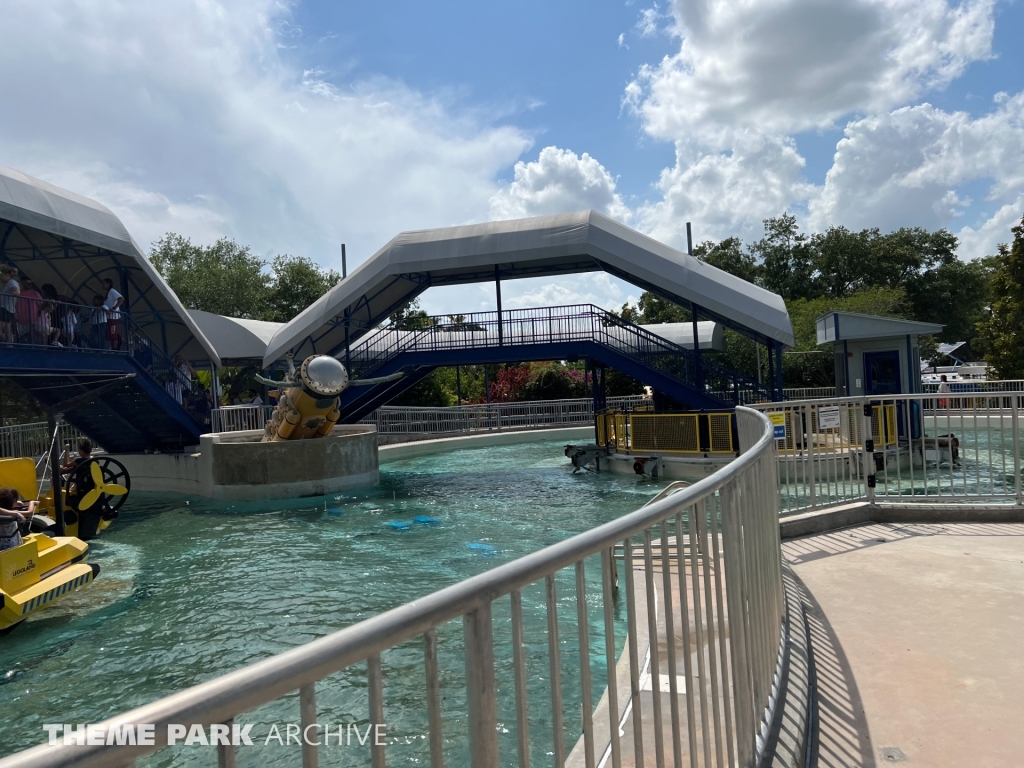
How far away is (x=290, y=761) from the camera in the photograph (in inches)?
183

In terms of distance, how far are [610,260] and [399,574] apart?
12137 mm

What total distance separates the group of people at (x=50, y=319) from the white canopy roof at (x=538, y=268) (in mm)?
6629

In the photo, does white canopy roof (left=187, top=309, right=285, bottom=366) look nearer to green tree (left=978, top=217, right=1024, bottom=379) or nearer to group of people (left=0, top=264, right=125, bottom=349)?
group of people (left=0, top=264, right=125, bottom=349)

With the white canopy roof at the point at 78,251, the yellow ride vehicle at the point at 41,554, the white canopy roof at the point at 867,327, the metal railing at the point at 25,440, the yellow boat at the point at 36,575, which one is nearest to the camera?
the yellow boat at the point at 36,575

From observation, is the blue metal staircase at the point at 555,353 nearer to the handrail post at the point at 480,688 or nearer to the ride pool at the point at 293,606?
the ride pool at the point at 293,606

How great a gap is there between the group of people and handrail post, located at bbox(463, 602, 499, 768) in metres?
14.1

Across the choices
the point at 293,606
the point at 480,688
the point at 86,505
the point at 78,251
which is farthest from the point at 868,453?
the point at 78,251

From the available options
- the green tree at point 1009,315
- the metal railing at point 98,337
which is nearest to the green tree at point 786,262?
the green tree at point 1009,315

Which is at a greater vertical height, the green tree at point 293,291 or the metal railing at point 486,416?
the green tree at point 293,291

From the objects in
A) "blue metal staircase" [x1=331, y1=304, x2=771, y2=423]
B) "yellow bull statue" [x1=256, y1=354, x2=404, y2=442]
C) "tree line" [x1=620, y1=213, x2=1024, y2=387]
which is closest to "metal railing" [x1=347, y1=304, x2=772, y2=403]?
"blue metal staircase" [x1=331, y1=304, x2=771, y2=423]

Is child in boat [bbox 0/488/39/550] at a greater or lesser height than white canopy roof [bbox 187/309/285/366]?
lesser

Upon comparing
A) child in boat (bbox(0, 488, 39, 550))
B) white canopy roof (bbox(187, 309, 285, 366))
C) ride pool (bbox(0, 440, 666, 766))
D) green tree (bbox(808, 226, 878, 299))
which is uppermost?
green tree (bbox(808, 226, 878, 299))

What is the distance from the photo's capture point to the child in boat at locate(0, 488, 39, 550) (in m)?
7.47

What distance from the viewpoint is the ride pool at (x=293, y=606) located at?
5145mm
